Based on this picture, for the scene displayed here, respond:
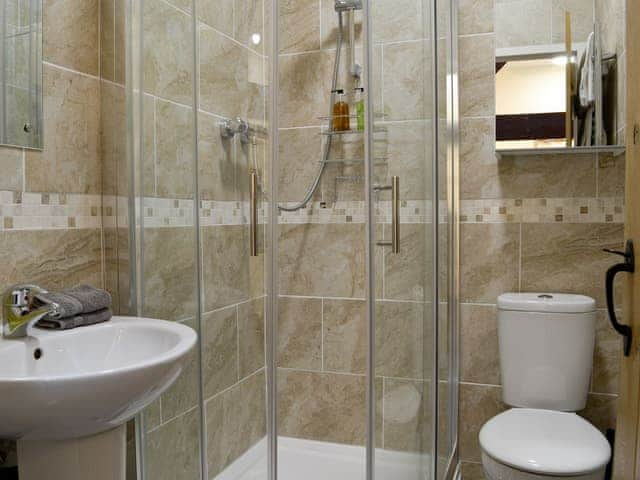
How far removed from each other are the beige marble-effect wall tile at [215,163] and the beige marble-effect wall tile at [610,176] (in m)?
1.56

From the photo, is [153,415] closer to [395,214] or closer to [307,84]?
[395,214]

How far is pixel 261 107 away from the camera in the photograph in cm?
159

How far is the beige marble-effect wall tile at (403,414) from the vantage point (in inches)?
61.7

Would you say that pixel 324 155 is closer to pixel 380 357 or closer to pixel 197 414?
pixel 380 357

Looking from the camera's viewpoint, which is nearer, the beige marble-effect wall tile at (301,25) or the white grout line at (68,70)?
the white grout line at (68,70)

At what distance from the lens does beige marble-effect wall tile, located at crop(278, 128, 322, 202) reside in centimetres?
217

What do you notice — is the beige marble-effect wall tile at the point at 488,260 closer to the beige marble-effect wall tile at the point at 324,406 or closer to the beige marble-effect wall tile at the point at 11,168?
the beige marble-effect wall tile at the point at 324,406

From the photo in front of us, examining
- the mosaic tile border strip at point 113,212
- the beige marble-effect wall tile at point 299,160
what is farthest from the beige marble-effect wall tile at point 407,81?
the beige marble-effect wall tile at point 299,160

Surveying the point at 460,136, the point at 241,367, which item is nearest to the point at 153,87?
the point at 241,367

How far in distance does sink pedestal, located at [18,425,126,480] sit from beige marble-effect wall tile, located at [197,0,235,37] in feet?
3.60

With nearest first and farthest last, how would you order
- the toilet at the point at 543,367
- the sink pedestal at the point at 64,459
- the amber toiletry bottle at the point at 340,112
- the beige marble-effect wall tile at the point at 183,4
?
the sink pedestal at the point at 64,459 → the beige marble-effect wall tile at the point at 183,4 → the toilet at the point at 543,367 → the amber toiletry bottle at the point at 340,112

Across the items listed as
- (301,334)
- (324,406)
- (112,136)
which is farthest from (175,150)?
(324,406)

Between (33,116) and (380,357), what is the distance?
1117 millimetres

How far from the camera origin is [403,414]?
1666mm
